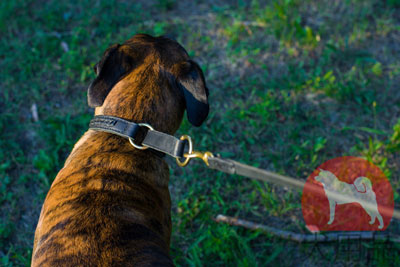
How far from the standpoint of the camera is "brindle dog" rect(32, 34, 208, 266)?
1.98 m

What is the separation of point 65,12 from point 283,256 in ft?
15.0

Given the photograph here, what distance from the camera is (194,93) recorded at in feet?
8.47

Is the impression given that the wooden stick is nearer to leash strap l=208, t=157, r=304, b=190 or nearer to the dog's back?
leash strap l=208, t=157, r=304, b=190

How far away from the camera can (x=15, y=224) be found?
3.49 m

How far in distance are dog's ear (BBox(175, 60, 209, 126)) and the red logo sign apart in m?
1.37

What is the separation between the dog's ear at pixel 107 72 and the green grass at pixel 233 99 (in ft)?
4.81

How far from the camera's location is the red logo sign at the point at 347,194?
11.0 ft

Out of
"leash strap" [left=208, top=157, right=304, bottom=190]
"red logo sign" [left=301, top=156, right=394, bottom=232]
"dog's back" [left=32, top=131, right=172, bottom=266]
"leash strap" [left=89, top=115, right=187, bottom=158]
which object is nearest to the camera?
"dog's back" [left=32, top=131, right=172, bottom=266]

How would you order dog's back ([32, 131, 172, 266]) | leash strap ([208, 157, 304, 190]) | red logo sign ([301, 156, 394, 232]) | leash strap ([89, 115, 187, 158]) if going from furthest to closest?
red logo sign ([301, 156, 394, 232]) → leash strap ([208, 157, 304, 190]) → leash strap ([89, 115, 187, 158]) → dog's back ([32, 131, 172, 266])

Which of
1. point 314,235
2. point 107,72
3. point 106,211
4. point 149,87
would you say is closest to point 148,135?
point 149,87

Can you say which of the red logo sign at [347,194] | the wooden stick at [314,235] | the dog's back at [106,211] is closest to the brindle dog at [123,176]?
the dog's back at [106,211]

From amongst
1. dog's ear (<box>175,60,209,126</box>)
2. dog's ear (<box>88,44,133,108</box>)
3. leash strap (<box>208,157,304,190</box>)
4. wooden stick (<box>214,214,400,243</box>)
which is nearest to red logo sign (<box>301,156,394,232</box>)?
wooden stick (<box>214,214,400,243</box>)

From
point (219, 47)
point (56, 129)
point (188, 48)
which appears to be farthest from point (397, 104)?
point (56, 129)

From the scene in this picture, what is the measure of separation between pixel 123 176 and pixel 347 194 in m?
2.40
